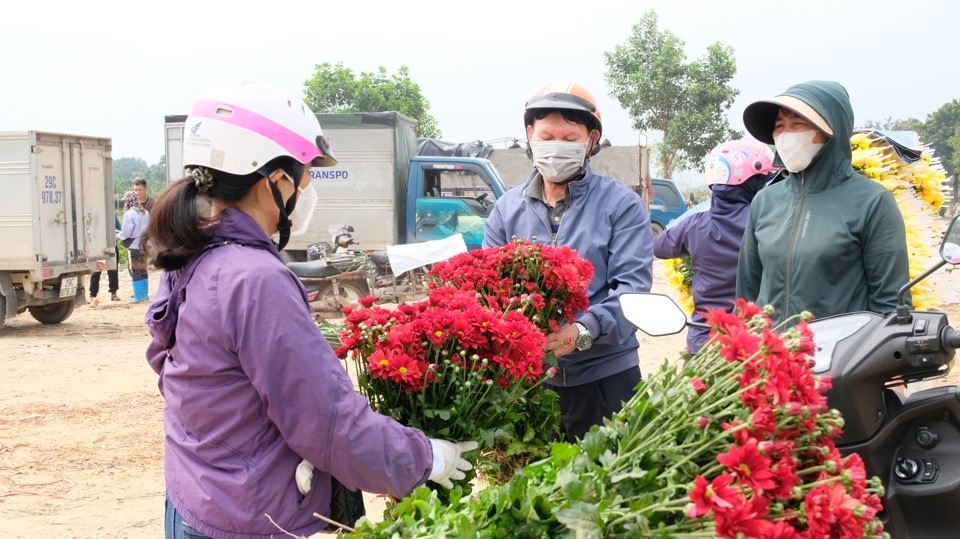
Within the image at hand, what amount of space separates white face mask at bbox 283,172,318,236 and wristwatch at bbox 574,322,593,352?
3.40 ft

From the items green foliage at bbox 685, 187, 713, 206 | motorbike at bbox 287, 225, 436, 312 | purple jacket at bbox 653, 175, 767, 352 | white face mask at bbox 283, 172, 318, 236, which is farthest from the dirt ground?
green foliage at bbox 685, 187, 713, 206

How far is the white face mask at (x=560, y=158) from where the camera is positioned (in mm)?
3430

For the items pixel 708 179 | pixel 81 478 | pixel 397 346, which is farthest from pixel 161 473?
pixel 397 346

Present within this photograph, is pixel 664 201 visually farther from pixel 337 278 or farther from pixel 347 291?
pixel 337 278

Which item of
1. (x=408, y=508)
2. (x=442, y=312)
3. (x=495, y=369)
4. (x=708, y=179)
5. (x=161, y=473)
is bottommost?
(x=161, y=473)

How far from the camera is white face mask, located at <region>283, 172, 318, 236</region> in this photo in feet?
8.05

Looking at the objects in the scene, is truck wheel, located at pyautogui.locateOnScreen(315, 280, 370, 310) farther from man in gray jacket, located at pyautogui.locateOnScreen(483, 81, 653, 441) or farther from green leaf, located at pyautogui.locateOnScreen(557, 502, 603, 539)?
green leaf, located at pyautogui.locateOnScreen(557, 502, 603, 539)

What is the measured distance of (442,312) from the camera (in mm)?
2309

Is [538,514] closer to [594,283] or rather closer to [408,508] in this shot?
[408,508]

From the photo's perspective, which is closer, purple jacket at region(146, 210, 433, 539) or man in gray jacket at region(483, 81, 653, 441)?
purple jacket at region(146, 210, 433, 539)

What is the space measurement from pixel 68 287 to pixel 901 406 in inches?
521

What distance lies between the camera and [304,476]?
2.07m

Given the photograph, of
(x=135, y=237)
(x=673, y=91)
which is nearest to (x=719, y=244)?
(x=135, y=237)

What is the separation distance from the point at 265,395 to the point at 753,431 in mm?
1078
